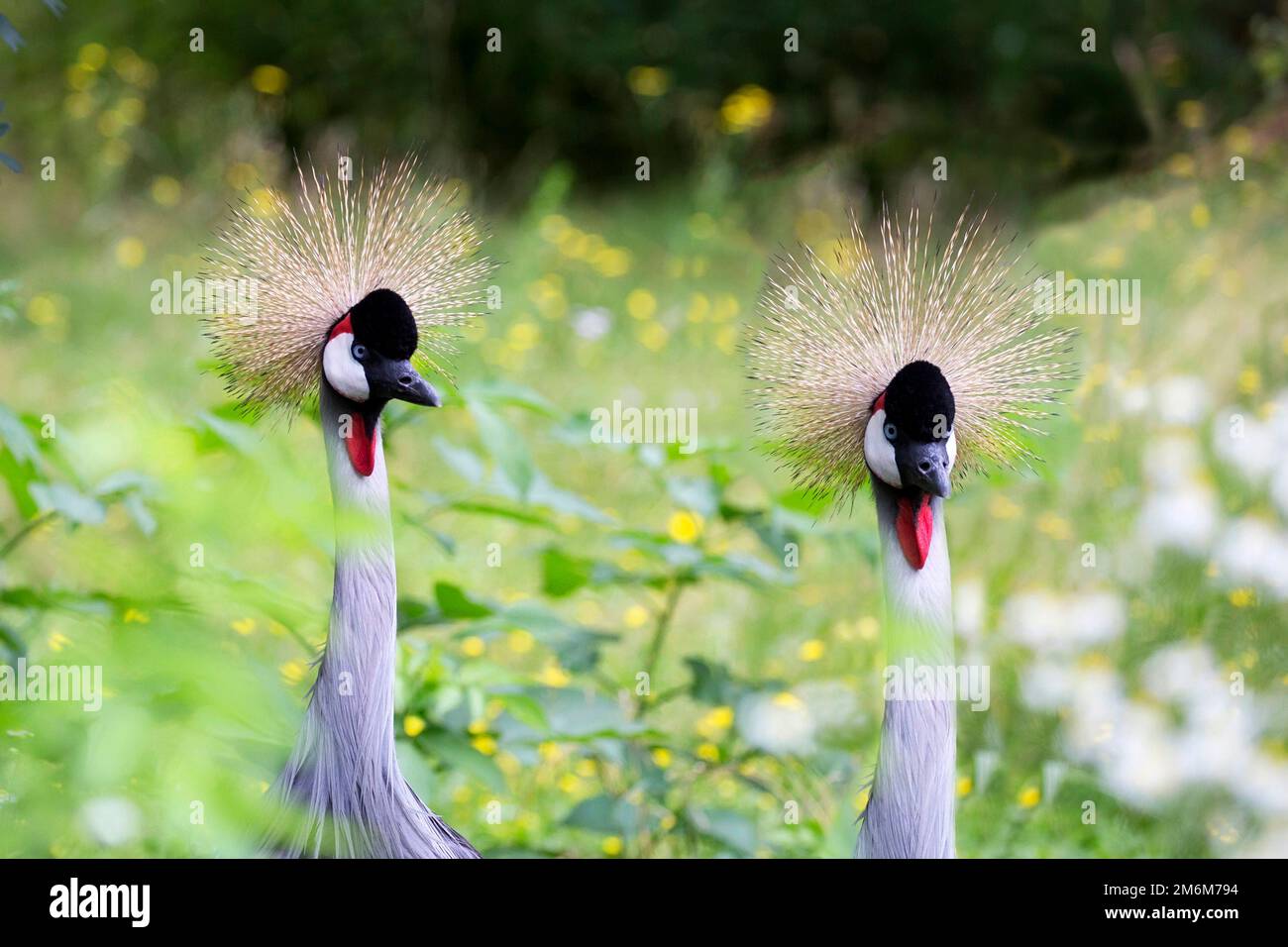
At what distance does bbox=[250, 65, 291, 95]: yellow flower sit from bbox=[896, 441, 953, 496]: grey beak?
5430mm

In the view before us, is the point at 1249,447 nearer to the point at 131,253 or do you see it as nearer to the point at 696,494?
the point at 696,494

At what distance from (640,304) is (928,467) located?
3.61 meters

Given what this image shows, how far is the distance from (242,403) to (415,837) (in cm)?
52

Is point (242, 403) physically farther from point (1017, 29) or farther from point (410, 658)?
point (1017, 29)

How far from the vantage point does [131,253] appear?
5.04 metres

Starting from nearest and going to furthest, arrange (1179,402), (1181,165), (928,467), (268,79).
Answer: (928,467) → (1179,402) → (1181,165) → (268,79)

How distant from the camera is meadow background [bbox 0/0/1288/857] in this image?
152 centimetres

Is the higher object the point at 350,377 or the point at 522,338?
the point at 522,338

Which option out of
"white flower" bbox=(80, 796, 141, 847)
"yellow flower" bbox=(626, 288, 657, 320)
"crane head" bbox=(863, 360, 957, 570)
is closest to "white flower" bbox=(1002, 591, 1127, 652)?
"crane head" bbox=(863, 360, 957, 570)

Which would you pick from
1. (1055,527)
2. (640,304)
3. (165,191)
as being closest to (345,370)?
(1055,527)

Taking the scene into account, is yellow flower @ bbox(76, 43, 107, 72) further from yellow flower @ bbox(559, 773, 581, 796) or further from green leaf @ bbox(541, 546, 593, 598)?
green leaf @ bbox(541, 546, 593, 598)

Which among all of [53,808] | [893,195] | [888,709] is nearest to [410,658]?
[888,709]

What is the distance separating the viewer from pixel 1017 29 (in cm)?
610

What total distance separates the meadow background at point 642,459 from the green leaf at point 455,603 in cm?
1
